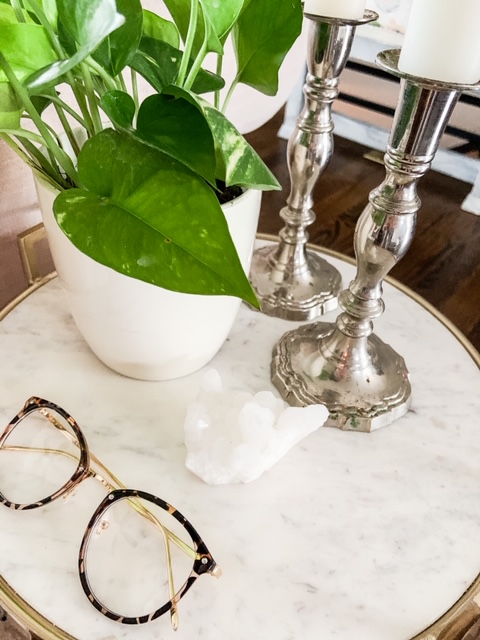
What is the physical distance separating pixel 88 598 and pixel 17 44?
27cm

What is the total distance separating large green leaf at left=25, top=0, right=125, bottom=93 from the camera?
0.21 metres

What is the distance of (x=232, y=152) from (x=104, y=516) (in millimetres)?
213

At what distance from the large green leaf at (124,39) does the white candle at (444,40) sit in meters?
0.14

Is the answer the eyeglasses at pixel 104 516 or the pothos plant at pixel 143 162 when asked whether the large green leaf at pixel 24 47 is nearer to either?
the pothos plant at pixel 143 162

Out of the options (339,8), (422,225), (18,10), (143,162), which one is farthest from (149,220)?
(422,225)

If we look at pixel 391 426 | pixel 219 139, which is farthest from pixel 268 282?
pixel 219 139

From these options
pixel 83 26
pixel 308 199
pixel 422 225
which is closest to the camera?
pixel 83 26

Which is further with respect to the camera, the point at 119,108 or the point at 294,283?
the point at 294,283

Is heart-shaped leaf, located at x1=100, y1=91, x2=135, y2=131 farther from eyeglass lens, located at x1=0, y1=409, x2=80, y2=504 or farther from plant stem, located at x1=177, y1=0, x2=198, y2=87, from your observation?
eyeglass lens, located at x1=0, y1=409, x2=80, y2=504

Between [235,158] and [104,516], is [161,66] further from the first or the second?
[104,516]

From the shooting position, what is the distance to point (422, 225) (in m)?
1.12

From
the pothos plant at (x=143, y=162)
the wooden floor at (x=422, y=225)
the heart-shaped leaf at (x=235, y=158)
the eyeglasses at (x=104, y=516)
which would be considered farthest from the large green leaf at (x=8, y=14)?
the wooden floor at (x=422, y=225)

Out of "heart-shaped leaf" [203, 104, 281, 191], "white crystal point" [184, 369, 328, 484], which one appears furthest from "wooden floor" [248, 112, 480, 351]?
"heart-shaped leaf" [203, 104, 281, 191]

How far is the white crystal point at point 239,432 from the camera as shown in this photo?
348 millimetres
